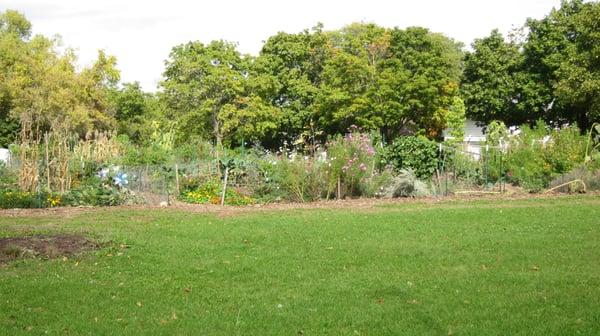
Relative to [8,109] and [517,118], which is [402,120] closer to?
[517,118]

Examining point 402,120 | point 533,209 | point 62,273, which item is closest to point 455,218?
point 533,209

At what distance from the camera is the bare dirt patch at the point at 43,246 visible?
9.47m

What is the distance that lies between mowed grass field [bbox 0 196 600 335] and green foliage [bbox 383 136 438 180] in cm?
619

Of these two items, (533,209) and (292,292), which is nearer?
(292,292)

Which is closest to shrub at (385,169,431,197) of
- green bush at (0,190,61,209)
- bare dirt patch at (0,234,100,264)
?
green bush at (0,190,61,209)

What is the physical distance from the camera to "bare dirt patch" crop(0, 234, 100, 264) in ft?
31.1

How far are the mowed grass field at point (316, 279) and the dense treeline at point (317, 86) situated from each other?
22.6m

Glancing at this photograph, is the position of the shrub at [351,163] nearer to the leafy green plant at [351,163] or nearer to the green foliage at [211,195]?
the leafy green plant at [351,163]

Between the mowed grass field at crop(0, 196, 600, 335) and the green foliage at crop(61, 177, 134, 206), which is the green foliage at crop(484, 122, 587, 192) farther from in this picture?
the green foliage at crop(61, 177, 134, 206)

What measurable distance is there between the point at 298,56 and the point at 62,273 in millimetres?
33245

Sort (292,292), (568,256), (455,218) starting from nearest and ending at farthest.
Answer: (292,292) → (568,256) → (455,218)

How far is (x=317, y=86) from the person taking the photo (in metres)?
41.3

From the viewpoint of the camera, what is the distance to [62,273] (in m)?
8.52

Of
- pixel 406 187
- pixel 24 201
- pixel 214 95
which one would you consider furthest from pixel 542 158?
pixel 214 95
